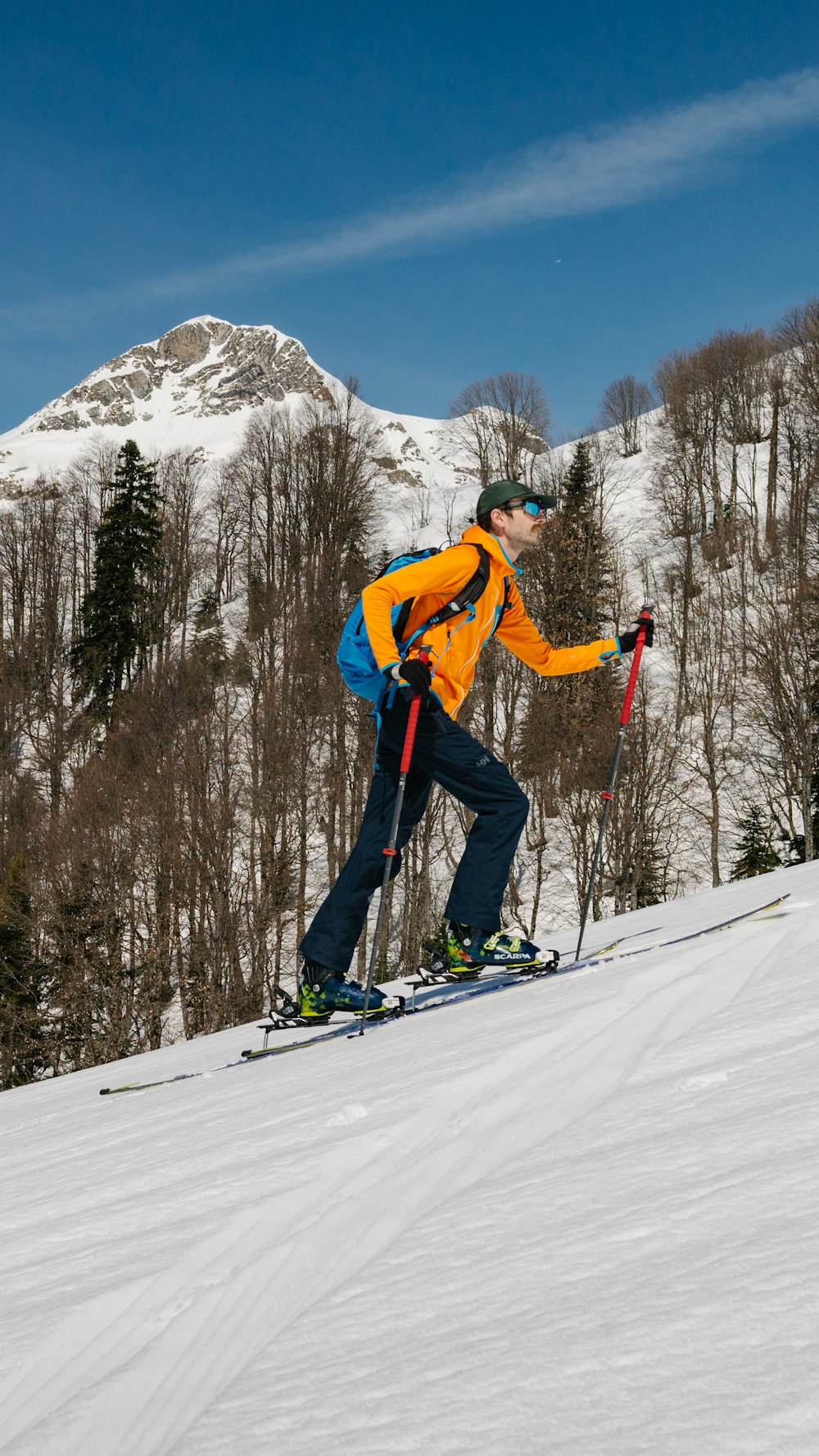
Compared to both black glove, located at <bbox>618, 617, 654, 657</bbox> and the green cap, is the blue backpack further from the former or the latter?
black glove, located at <bbox>618, 617, 654, 657</bbox>

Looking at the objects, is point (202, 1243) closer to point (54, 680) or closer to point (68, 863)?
point (68, 863)

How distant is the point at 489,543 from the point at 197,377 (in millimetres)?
125296

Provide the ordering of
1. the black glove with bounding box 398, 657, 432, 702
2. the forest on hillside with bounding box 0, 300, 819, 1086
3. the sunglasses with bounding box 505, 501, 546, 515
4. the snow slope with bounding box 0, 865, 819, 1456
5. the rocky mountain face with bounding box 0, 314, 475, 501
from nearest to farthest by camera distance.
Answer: the snow slope with bounding box 0, 865, 819, 1456 < the black glove with bounding box 398, 657, 432, 702 < the sunglasses with bounding box 505, 501, 546, 515 < the forest on hillside with bounding box 0, 300, 819, 1086 < the rocky mountain face with bounding box 0, 314, 475, 501

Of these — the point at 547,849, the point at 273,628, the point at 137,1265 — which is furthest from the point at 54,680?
the point at 137,1265

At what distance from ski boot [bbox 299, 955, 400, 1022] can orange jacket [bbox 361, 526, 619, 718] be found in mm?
1430

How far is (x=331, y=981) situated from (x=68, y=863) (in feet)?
79.5

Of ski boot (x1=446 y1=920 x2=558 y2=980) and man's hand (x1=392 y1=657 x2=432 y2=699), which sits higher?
man's hand (x1=392 y1=657 x2=432 y2=699)

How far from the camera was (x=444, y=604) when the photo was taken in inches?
185

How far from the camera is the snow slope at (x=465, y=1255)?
1.10 meters

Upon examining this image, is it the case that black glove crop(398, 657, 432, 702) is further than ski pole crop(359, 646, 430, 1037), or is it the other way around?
ski pole crop(359, 646, 430, 1037)

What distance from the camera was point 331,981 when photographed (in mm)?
5086

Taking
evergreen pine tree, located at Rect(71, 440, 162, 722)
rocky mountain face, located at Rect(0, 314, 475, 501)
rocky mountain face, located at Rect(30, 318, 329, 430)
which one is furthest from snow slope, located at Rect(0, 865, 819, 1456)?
rocky mountain face, located at Rect(30, 318, 329, 430)

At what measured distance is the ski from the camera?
14.8 feet

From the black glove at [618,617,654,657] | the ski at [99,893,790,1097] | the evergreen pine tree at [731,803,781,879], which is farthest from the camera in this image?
the evergreen pine tree at [731,803,781,879]
